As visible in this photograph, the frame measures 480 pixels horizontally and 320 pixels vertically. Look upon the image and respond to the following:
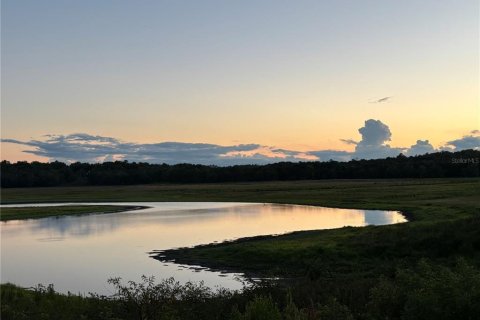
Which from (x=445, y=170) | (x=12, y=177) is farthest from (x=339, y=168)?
(x=12, y=177)

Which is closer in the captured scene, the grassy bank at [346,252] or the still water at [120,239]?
the grassy bank at [346,252]

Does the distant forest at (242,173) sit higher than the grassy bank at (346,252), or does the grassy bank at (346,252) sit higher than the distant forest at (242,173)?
the distant forest at (242,173)

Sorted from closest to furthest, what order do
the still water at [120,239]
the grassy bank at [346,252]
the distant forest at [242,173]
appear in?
the grassy bank at [346,252] → the still water at [120,239] → the distant forest at [242,173]

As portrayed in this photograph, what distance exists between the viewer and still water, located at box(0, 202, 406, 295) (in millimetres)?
26156

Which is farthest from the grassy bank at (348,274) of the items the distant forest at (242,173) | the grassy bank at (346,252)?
the distant forest at (242,173)

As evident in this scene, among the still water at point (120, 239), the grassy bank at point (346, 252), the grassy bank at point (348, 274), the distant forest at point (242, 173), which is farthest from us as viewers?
the distant forest at point (242, 173)

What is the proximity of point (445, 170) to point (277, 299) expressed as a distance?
150880 millimetres

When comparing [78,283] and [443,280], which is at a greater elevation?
[443,280]

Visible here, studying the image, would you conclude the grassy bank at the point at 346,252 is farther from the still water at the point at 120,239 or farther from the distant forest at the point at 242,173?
the distant forest at the point at 242,173

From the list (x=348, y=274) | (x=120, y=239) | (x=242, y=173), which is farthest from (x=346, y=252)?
(x=242, y=173)

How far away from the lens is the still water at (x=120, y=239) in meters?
26.2

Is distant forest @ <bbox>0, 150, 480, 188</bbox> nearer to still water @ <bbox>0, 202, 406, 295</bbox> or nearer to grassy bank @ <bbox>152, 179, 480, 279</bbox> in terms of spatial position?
still water @ <bbox>0, 202, 406, 295</bbox>

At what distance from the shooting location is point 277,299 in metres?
13.6

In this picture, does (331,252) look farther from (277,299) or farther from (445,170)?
(445,170)
